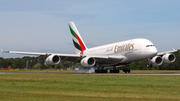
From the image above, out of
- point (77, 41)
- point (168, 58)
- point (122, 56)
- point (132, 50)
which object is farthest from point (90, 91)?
point (77, 41)

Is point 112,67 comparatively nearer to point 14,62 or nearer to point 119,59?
point 119,59

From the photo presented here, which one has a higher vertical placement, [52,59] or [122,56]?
[122,56]

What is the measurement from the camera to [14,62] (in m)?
153

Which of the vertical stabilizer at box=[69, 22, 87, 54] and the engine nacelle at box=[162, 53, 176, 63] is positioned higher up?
the vertical stabilizer at box=[69, 22, 87, 54]

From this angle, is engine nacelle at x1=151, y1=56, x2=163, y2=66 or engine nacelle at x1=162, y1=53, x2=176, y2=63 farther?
engine nacelle at x1=151, y1=56, x2=163, y2=66

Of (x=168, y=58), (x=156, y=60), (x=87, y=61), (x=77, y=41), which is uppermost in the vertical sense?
(x=77, y=41)

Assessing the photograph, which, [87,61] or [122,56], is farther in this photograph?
[122,56]

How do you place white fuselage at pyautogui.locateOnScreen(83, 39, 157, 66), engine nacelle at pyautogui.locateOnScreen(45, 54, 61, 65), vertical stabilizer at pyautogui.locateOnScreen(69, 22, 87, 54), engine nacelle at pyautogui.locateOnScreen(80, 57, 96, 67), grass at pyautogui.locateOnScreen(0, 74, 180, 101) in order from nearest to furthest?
grass at pyautogui.locateOnScreen(0, 74, 180, 101)
white fuselage at pyautogui.locateOnScreen(83, 39, 157, 66)
engine nacelle at pyautogui.locateOnScreen(45, 54, 61, 65)
engine nacelle at pyautogui.locateOnScreen(80, 57, 96, 67)
vertical stabilizer at pyautogui.locateOnScreen(69, 22, 87, 54)

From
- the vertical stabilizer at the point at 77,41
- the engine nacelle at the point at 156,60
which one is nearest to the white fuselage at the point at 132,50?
the engine nacelle at the point at 156,60

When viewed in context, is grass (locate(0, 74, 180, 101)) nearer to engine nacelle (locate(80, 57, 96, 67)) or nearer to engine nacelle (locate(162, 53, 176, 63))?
engine nacelle (locate(80, 57, 96, 67))

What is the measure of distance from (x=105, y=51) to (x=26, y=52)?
14421 mm

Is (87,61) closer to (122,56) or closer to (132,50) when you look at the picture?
(122,56)

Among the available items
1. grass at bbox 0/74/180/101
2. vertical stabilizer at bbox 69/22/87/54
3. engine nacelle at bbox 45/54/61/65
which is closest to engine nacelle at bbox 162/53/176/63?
engine nacelle at bbox 45/54/61/65

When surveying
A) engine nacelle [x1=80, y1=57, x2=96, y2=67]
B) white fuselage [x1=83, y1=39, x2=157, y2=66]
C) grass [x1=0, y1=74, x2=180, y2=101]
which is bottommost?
grass [x1=0, y1=74, x2=180, y2=101]
